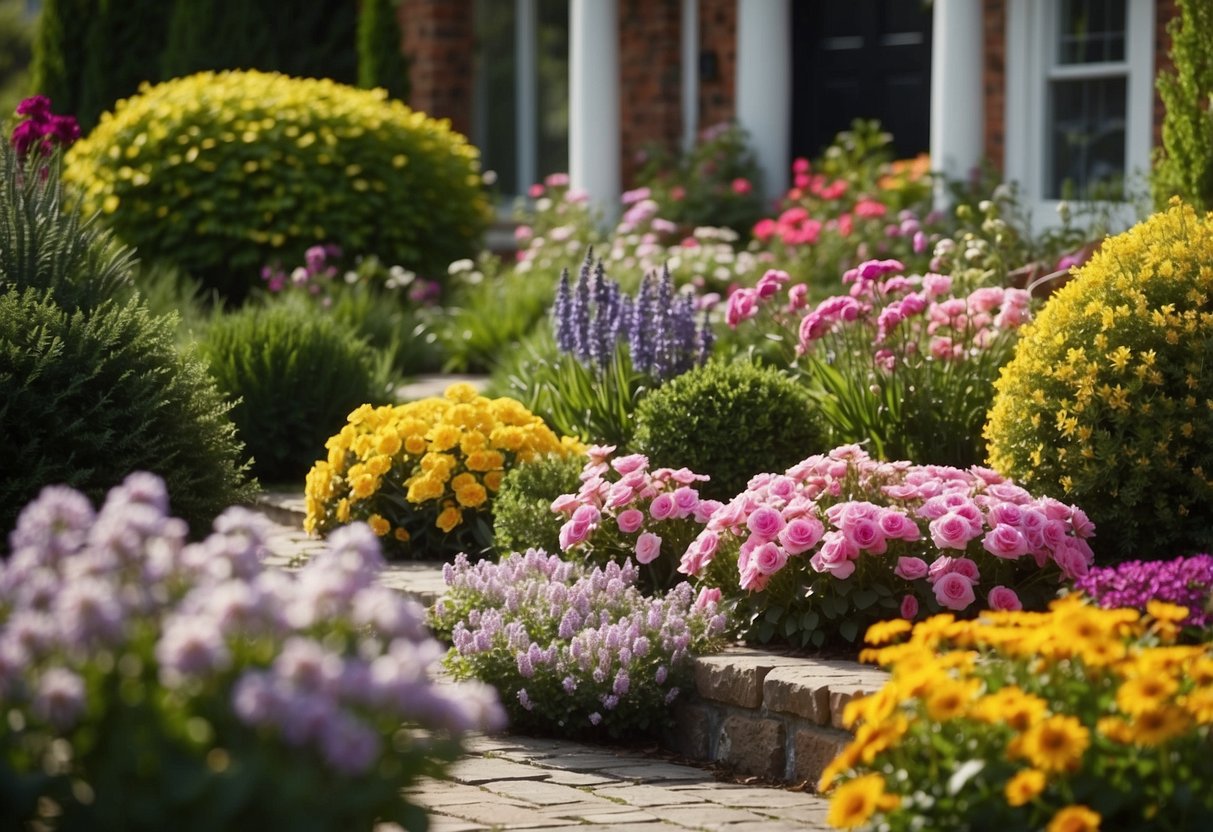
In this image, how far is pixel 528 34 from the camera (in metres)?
15.8

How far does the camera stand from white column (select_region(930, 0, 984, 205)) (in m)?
11.5

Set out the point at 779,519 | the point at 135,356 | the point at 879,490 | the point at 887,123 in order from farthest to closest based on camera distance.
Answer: the point at 887,123
the point at 135,356
the point at 879,490
the point at 779,519

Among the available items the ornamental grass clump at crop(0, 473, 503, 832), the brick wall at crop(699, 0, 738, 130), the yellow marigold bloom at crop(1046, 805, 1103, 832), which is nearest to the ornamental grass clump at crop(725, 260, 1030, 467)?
the yellow marigold bloom at crop(1046, 805, 1103, 832)

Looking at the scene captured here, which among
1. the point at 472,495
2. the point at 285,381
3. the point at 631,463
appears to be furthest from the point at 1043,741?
the point at 285,381

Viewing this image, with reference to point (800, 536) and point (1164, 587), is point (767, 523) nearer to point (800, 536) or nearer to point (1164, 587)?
point (800, 536)

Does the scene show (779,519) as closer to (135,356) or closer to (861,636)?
(861,636)

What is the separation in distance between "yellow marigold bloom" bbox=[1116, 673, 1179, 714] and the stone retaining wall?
129 centimetres

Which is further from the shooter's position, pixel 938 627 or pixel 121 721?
pixel 938 627

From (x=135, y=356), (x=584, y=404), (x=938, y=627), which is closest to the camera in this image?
Result: (x=938, y=627)

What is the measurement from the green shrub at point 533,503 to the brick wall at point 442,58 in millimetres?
9727

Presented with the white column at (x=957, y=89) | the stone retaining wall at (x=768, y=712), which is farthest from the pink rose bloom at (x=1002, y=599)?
the white column at (x=957, y=89)

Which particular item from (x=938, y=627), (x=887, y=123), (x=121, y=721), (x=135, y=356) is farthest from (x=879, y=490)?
(x=887, y=123)

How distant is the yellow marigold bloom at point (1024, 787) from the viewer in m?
3.12

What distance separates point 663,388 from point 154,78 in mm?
10944
